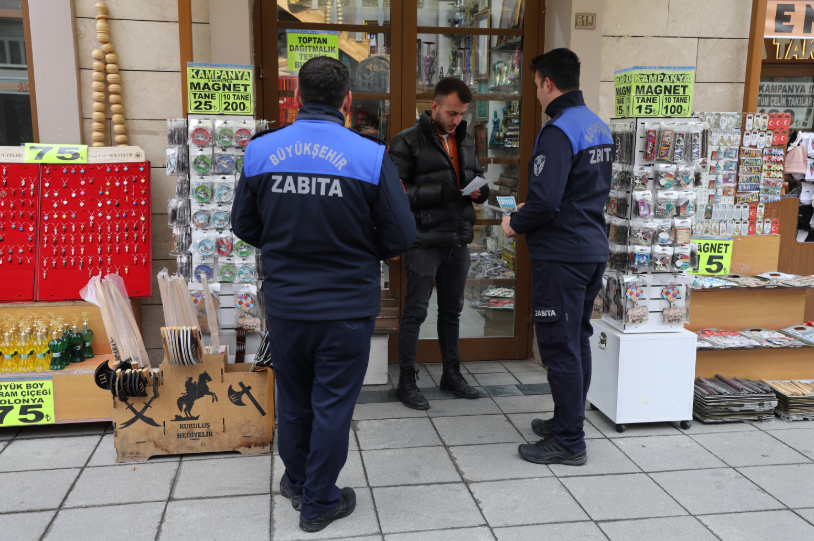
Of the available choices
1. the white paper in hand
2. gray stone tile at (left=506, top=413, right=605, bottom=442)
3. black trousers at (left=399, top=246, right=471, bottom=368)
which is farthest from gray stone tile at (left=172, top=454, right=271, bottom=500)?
the white paper in hand

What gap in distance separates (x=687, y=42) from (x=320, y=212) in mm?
3434

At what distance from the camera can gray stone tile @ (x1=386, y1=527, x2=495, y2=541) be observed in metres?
2.56

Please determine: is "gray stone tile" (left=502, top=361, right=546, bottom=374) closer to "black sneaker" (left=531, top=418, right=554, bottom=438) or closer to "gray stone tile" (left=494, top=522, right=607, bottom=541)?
"black sneaker" (left=531, top=418, right=554, bottom=438)

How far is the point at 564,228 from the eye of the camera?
3113 mm

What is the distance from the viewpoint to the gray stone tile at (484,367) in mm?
4664

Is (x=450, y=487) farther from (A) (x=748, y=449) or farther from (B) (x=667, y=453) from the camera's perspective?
(A) (x=748, y=449)

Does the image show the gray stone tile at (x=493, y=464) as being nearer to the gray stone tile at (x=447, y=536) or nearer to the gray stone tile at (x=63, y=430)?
the gray stone tile at (x=447, y=536)

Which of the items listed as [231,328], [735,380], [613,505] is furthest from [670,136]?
[231,328]

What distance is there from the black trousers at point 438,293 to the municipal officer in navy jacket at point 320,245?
130 cm

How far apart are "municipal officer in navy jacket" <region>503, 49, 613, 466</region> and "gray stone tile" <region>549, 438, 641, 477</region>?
5 cm

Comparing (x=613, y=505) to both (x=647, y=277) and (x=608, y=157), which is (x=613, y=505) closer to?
(x=647, y=277)

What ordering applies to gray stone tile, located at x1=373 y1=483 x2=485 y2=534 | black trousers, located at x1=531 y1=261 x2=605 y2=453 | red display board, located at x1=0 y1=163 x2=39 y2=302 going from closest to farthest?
gray stone tile, located at x1=373 y1=483 x2=485 y2=534 → black trousers, located at x1=531 y1=261 x2=605 y2=453 → red display board, located at x1=0 y1=163 x2=39 y2=302

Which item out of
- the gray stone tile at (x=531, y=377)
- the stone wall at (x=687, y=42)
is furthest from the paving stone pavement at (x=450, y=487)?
the stone wall at (x=687, y=42)

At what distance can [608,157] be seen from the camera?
10.4 ft
